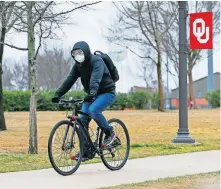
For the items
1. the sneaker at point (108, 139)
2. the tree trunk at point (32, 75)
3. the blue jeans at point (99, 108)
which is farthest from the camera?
the tree trunk at point (32, 75)

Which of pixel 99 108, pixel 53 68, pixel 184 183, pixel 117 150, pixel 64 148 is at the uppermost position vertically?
pixel 53 68

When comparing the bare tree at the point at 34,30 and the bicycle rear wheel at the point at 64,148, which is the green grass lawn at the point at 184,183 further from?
the bare tree at the point at 34,30

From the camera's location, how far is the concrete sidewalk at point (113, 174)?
23.2 ft

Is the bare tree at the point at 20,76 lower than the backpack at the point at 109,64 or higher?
higher

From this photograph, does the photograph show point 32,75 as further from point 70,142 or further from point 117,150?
A: point 70,142

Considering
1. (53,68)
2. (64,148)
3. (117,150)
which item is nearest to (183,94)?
(117,150)

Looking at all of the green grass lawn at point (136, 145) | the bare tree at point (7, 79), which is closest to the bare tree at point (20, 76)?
the bare tree at point (7, 79)

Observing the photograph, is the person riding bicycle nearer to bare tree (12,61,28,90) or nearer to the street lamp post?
the street lamp post

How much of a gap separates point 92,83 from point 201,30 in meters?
5.58

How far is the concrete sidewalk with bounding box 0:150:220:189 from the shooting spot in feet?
23.2

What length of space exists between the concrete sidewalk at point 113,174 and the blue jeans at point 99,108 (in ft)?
2.40

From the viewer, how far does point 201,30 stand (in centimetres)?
1241

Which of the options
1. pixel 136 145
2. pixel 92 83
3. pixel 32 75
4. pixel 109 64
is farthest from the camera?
pixel 136 145

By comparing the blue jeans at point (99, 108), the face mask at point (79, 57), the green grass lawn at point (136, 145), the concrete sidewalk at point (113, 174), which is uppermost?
the face mask at point (79, 57)
